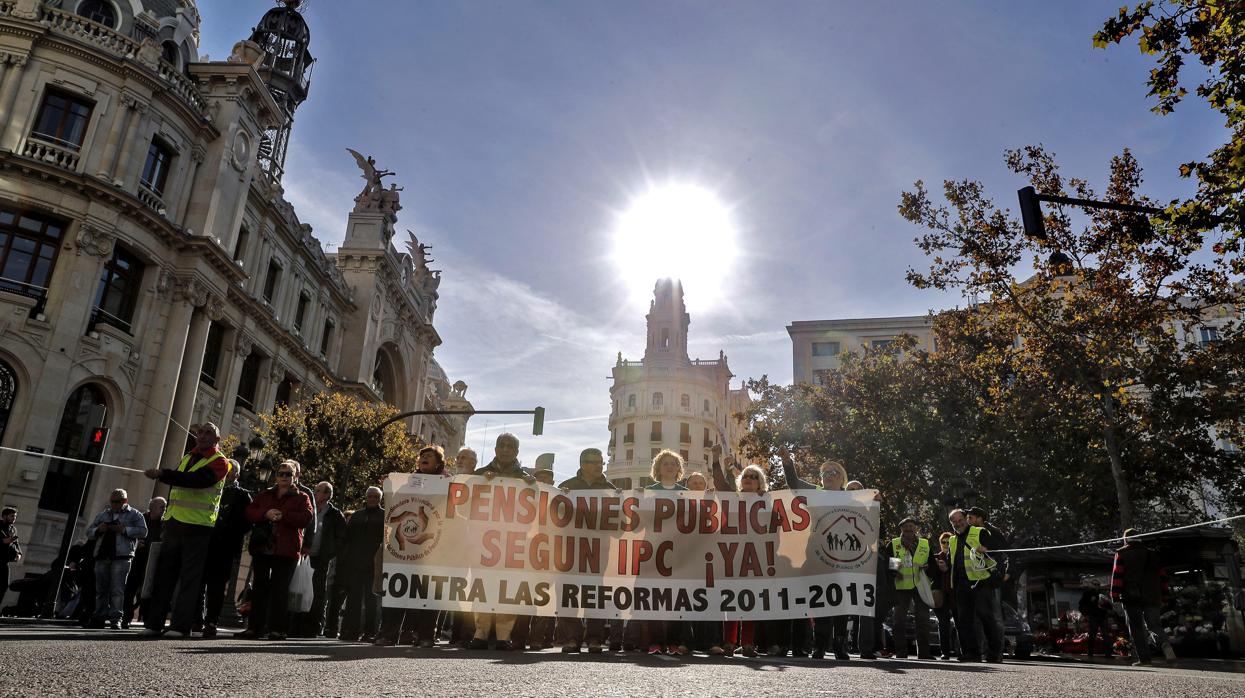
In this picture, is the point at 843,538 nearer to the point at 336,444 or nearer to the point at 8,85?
the point at 336,444

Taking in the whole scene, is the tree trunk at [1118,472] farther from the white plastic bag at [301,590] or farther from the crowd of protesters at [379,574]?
the white plastic bag at [301,590]

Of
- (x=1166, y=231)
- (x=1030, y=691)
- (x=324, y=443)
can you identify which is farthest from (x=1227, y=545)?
(x=324, y=443)

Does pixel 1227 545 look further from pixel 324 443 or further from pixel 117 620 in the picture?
pixel 324 443

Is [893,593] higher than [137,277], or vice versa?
[137,277]

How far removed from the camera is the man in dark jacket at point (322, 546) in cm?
919

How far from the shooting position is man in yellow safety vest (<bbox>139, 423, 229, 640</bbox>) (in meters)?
7.00

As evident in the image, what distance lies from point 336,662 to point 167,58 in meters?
26.5

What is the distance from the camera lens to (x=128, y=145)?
22.3m

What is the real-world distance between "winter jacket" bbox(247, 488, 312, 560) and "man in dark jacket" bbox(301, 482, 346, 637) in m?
1.28

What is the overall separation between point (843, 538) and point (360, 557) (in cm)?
487

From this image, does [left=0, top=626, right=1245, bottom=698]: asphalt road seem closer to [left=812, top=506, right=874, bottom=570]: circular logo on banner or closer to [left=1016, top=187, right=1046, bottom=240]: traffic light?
[left=812, top=506, right=874, bottom=570]: circular logo on banner

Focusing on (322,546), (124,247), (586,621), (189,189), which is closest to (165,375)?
(124,247)

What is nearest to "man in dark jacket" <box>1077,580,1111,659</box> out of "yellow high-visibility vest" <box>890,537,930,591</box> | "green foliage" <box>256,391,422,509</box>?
"yellow high-visibility vest" <box>890,537,930,591</box>

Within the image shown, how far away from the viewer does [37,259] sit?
20516 millimetres
